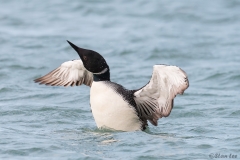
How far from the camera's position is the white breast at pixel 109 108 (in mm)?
8805

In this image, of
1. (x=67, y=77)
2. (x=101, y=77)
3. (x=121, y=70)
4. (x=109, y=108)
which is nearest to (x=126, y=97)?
(x=109, y=108)

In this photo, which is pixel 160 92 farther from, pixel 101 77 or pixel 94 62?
pixel 94 62

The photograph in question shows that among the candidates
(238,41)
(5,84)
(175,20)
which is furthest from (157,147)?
(175,20)

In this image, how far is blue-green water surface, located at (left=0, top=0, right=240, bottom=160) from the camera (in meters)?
8.34

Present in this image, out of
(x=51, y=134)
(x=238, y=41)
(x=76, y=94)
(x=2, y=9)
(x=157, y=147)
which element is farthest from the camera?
(x=2, y=9)

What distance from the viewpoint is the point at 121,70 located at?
13.9 metres

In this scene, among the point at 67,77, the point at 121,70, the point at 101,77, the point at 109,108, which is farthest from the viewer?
the point at 121,70

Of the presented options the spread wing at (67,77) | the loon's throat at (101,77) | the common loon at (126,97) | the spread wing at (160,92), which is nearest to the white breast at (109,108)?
the common loon at (126,97)

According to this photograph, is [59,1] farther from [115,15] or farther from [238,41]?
[238,41]

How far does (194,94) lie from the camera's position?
481 inches

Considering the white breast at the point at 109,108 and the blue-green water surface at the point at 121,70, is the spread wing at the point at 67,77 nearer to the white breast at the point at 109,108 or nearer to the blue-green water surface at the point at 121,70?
the blue-green water surface at the point at 121,70

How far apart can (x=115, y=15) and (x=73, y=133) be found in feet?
33.6

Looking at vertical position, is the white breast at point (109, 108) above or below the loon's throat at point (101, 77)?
below

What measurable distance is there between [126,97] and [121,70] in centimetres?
497
